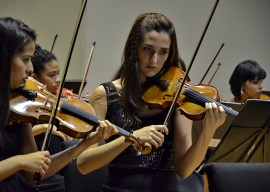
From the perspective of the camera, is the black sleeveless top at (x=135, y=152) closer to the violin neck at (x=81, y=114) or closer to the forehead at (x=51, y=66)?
the violin neck at (x=81, y=114)

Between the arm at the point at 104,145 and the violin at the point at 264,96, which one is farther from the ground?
the arm at the point at 104,145

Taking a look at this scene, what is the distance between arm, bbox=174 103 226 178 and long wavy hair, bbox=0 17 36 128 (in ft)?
1.95

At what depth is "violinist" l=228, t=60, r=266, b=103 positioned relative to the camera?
132 inches

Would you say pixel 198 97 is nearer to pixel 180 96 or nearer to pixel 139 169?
pixel 180 96

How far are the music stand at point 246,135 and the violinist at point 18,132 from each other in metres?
0.57

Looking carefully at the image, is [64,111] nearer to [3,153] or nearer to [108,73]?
[3,153]

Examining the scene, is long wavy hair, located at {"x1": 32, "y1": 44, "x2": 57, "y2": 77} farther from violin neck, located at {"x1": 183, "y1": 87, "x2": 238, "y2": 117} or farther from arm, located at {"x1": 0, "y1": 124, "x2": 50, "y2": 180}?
arm, located at {"x1": 0, "y1": 124, "x2": 50, "y2": 180}

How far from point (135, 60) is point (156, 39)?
0.36 ft

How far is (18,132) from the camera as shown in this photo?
56.2 inches

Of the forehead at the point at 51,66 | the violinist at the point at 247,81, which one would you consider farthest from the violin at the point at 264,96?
the forehead at the point at 51,66

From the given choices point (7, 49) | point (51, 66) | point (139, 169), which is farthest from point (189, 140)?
point (51, 66)

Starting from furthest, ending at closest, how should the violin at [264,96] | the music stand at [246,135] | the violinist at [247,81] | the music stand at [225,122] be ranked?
1. the violinist at [247,81]
2. the violin at [264,96]
3. the music stand at [225,122]
4. the music stand at [246,135]

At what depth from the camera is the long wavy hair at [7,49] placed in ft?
4.13

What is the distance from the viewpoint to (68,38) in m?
4.04
